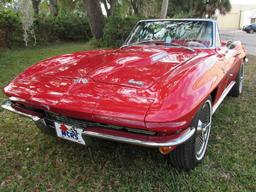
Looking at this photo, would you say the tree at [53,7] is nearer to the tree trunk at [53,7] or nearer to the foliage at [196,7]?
the tree trunk at [53,7]

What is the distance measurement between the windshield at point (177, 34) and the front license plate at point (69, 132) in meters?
1.75

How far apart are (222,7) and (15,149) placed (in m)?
23.9

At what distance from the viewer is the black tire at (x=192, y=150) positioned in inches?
84.2

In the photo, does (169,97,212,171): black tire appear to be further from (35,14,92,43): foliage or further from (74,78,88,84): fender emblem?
(35,14,92,43): foliage

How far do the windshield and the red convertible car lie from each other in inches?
8.6

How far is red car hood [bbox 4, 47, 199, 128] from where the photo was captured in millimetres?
1845

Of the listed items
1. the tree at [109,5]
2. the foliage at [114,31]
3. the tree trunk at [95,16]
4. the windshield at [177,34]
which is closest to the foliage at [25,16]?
the tree trunk at [95,16]

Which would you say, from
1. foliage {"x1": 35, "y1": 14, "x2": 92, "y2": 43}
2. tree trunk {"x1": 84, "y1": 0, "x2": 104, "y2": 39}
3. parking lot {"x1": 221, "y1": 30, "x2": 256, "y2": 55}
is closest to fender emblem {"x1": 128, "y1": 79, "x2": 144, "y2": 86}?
tree trunk {"x1": 84, "y1": 0, "x2": 104, "y2": 39}

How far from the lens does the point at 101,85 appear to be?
6.98 feet

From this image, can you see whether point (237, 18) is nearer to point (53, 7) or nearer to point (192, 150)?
point (53, 7)

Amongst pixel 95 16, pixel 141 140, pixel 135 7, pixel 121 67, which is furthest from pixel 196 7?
pixel 141 140

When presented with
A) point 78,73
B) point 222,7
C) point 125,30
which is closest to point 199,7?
point 222,7

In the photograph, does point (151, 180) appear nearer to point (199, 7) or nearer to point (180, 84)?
point (180, 84)

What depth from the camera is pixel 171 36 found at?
11.1 ft
